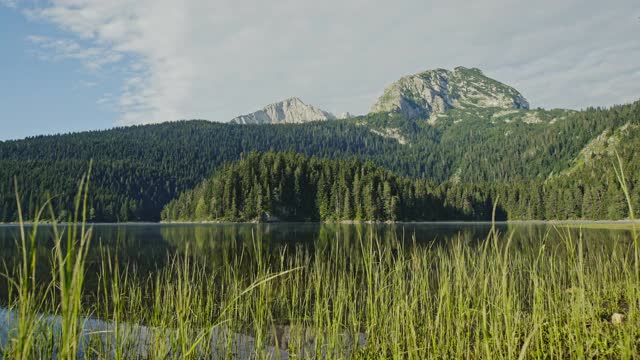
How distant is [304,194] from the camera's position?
15638 cm

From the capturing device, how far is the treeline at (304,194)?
468 feet

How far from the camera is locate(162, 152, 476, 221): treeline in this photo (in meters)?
143

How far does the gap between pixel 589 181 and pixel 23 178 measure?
232901mm

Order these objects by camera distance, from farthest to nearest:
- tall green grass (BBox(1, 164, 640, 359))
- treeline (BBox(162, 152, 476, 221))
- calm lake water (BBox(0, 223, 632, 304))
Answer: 1. treeline (BBox(162, 152, 476, 221))
2. calm lake water (BBox(0, 223, 632, 304))
3. tall green grass (BBox(1, 164, 640, 359))

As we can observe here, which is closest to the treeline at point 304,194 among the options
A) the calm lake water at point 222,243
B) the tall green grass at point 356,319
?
the calm lake water at point 222,243

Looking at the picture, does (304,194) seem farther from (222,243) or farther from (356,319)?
(356,319)

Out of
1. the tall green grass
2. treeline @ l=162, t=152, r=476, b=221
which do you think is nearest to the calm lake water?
the tall green grass

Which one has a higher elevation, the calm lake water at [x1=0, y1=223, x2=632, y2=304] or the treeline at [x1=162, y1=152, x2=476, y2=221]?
the treeline at [x1=162, y1=152, x2=476, y2=221]

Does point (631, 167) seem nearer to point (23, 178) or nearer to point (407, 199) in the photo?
point (407, 199)

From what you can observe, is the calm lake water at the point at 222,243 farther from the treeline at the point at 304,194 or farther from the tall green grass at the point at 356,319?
the treeline at the point at 304,194

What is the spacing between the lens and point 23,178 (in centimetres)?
19500

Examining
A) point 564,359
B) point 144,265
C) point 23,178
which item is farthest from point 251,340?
point 23,178

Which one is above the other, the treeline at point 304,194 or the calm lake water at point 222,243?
the treeline at point 304,194

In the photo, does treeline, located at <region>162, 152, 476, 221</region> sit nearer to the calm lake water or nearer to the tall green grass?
the calm lake water
